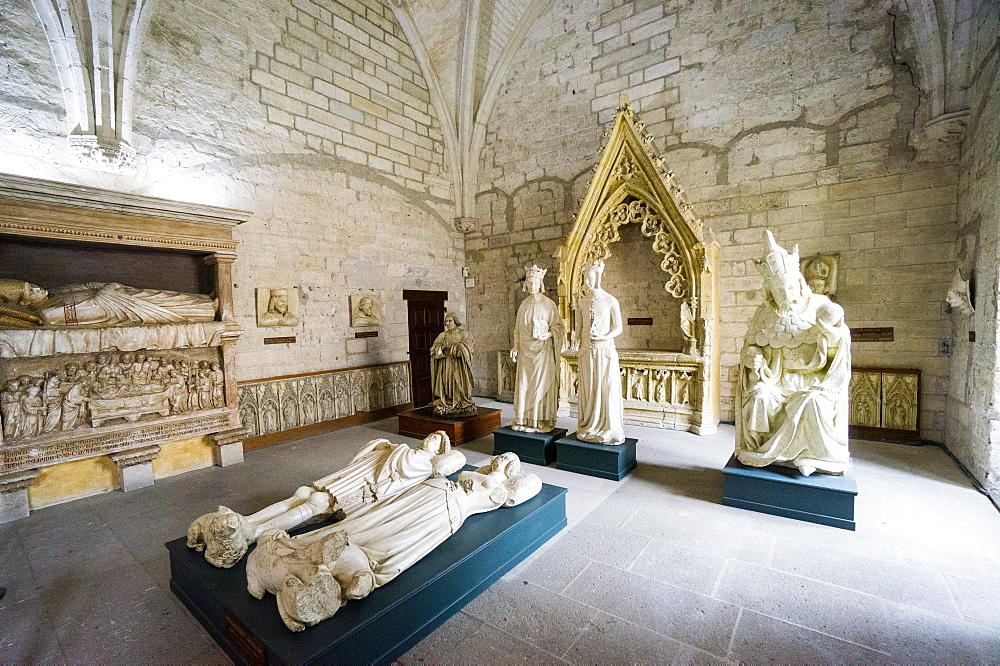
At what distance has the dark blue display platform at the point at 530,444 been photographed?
4.61m

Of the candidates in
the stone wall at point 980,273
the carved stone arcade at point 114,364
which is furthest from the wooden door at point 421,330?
the stone wall at point 980,273

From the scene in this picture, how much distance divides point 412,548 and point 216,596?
0.92m

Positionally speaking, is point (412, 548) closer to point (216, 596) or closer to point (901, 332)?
point (216, 596)

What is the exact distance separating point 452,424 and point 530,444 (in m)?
1.19

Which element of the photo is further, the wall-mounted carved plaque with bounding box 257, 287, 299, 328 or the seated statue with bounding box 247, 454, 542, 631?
the wall-mounted carved plaque with bounding box 257, 287, 299, 328

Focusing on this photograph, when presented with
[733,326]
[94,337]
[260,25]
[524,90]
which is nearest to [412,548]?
[94,337]

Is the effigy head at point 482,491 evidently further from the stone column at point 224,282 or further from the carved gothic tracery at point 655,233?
the carved gothic tracery at point 655,233

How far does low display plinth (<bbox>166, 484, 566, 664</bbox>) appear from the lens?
1773 millimetres

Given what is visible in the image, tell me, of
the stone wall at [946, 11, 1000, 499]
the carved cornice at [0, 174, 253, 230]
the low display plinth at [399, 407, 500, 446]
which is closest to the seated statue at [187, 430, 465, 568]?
the low display plinth at [399, 407, 500, 446]

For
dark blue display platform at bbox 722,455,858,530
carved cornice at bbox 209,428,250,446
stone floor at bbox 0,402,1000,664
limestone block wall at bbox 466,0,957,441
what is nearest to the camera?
stone floor at bbox 0,402,1000,664

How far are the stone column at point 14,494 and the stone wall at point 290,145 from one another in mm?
2091

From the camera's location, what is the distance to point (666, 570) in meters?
2.64

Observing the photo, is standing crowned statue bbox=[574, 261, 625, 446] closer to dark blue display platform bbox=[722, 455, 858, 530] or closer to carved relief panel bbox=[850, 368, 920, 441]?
dark blue display platform bbox=[722, 455, 858, 530]

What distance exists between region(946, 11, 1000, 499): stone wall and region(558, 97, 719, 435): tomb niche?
7.55 feet
